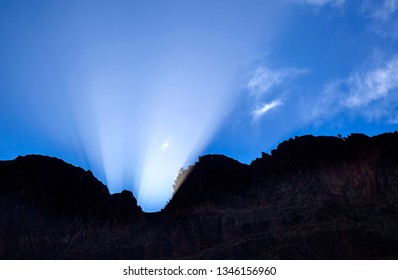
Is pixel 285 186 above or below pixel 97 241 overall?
above

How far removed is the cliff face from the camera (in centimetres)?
5984

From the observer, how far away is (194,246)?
73.4m

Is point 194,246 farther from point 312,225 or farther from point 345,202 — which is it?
point 345,202

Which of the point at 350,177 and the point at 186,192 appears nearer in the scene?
the point at 350,177

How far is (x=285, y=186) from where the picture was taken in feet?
257

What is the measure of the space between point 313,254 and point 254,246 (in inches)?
397

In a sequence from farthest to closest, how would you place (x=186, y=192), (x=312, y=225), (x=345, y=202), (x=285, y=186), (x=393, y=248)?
(x=186, y=192) < (x=285, y=186) < (x=345, y=202) < (x=312, y=225) < (x=393, y=248)

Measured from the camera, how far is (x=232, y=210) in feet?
252

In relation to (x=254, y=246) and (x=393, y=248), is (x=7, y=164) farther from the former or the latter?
(x=393, y=248)

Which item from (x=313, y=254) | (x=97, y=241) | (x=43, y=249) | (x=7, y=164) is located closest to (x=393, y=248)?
(x=313, y=254)

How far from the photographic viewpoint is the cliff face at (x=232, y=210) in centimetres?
5984

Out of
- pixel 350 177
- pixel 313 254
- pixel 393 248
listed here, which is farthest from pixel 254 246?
pixel 350 177
